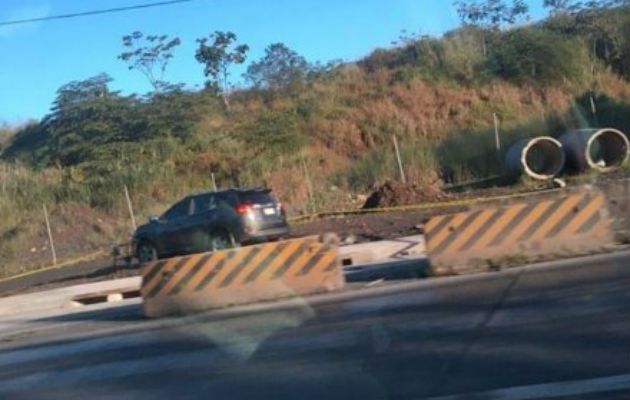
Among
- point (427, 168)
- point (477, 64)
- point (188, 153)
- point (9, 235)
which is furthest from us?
point (477, 64)

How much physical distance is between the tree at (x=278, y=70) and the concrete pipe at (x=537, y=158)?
83.3 ft

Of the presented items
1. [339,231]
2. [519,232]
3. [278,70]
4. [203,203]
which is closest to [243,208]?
[203,203]

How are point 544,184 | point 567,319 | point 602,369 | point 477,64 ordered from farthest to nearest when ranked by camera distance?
point 477,64 < point 544,184 < point 567,319 < point 602,369

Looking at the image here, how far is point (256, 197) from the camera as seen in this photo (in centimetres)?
2158

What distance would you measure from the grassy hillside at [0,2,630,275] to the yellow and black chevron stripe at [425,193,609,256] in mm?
16157

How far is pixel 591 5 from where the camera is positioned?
49531 millimetres

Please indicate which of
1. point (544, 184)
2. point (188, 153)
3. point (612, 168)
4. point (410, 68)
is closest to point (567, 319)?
point (544, 184)

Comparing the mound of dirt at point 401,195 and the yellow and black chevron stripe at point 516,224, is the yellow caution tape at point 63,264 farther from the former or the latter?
the yellow and black chevron stripe at point 516,224

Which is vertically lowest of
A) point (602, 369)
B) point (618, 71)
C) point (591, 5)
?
point (602, 369)

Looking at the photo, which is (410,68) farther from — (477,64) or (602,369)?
(602,369)

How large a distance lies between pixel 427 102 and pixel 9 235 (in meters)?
20.5

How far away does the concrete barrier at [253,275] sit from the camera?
13.5 meters

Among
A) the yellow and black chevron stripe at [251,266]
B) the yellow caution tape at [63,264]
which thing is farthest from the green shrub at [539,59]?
the yellow and black chevron stripe at [251,266]

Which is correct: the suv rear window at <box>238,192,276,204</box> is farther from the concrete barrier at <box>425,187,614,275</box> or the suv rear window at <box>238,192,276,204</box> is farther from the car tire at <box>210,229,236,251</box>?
the concrete barrier at <box>425,187,614,275</box>
